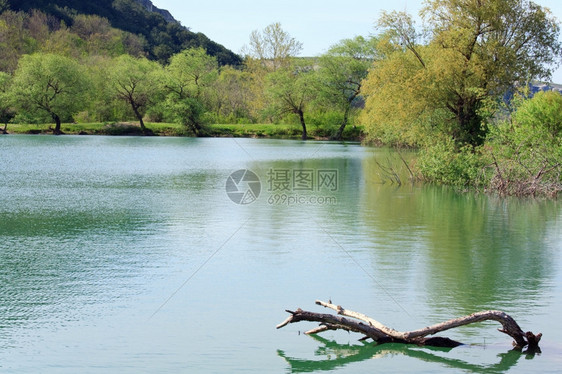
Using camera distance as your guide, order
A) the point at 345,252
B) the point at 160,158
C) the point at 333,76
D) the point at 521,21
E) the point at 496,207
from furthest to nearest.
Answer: the point at 333,76 → the point at 160,158 → the point at 521,21 → the point at 496,207 → the point at 345,252

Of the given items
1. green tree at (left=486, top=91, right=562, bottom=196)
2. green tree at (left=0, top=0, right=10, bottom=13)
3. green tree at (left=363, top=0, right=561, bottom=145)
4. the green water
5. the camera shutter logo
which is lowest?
the green water

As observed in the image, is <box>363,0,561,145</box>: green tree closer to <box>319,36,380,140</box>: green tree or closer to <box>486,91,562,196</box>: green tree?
<box>486,91,562,196</box>: green tree

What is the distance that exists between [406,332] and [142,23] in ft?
556

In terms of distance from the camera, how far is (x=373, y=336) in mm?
7914

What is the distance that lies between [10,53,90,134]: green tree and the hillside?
73.0 m

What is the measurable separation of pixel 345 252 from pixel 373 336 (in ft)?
18.1

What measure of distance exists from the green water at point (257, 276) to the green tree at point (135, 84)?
54142 millimetres

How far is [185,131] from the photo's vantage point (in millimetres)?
74688

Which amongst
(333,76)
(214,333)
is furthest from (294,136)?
(214,333)

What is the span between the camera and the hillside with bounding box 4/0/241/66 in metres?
147

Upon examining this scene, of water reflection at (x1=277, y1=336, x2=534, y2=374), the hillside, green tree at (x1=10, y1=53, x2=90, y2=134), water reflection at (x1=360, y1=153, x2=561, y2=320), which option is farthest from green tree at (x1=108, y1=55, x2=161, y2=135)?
water reflection at (x1=277, y1=336, x2=534, y2=374)

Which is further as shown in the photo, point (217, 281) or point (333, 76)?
point (333, 76)

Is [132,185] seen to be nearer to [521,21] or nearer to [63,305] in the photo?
[63,305]

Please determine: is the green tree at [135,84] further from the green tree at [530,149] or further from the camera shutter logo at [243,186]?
the green tree at [530,149]
